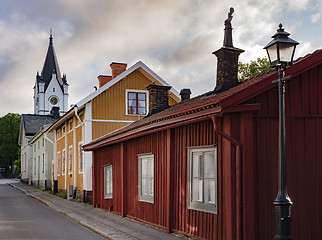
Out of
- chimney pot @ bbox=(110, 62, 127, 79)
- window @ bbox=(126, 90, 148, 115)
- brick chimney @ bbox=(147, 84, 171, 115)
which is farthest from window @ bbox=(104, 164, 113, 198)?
chimney pot @ bbox=(110, 62, 127, 79)

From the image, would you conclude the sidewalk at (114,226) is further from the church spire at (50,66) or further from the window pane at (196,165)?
the church spire at (50,66)

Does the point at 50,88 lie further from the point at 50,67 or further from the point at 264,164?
the point at 264,164

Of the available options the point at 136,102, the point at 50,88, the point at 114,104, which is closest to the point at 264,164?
the point at 114,104

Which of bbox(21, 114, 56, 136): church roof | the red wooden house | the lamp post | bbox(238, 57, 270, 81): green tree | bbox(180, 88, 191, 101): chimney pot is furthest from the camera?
bbox(21, 114, 56, 136): church roof

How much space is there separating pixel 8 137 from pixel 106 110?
60.9 meters

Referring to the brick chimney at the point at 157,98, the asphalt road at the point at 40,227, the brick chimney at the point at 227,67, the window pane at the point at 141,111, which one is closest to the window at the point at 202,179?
the asphalt road at the point at 40,227

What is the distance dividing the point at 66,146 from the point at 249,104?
21.4 metres

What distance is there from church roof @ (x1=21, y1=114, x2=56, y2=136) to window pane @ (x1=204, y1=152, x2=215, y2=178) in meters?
44.4

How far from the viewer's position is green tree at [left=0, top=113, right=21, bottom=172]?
3120 inches

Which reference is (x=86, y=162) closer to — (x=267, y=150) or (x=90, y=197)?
(x=90, y=197)

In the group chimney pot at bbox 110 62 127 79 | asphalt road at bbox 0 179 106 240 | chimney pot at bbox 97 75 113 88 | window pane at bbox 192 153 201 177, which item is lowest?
asphalt road at bbox 0 179 106 240

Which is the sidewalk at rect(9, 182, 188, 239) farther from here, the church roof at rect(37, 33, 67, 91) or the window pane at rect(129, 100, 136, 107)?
the church roof at rect(37, 33, 67, 91)

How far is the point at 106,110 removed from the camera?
23.3m

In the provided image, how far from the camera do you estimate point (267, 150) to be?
8.66 meters
